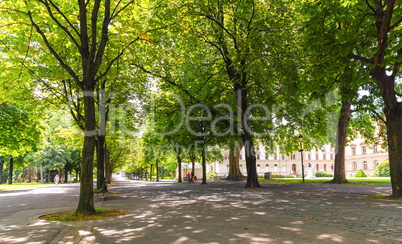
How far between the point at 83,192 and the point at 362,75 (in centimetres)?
1223

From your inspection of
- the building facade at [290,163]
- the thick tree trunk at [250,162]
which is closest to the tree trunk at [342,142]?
the thick tree trunk at [250,162]

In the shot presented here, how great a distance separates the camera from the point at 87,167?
32.1 feet

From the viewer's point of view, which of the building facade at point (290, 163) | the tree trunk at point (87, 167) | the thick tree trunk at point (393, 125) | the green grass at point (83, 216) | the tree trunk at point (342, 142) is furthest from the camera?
the building facade at point (290, 163)

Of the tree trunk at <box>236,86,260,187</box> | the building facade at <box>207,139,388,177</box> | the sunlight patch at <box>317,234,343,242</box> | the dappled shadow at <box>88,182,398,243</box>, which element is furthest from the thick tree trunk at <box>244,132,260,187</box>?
the building facade at <box>207,139,388,177</box>

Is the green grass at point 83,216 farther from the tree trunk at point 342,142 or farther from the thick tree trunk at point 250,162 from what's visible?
the tree trunk at point 342,142

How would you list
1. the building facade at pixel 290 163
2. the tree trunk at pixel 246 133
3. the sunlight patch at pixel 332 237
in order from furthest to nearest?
1. the building facade at pixel 290 163
2. the tree trunk at pixel 246 133
3. the sunlight patch at pixel 332 237

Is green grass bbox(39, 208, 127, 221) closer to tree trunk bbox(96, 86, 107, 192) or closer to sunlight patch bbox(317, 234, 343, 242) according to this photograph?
sunlight patch bbox(317, 234, 343, 242)

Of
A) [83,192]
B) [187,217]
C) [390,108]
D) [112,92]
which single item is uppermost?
[112,92]

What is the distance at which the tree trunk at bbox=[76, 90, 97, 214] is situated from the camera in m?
9.59

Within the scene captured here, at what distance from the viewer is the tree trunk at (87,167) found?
378 inches

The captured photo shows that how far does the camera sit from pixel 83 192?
383 inches

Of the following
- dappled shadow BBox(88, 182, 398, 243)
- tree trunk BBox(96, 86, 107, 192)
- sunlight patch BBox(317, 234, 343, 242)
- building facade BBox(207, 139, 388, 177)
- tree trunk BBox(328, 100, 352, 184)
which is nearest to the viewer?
sunlight patch BBox(317, 234, 343, 242)

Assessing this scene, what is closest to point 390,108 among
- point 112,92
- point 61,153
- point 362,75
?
point 362,75

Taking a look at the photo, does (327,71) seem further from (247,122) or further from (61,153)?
(61,153)
